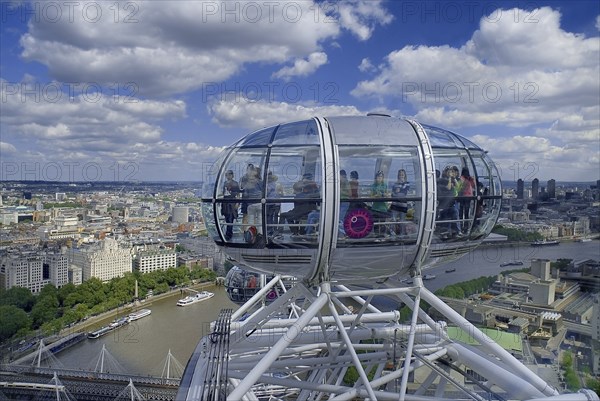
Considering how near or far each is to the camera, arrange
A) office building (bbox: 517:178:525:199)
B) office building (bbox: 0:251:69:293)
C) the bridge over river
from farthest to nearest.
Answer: office building (bbox: 0:251:69:293) → office building (bbox: 517:178:525:199) → the bridge over river

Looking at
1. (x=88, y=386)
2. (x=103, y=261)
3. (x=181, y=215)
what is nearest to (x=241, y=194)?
(x=88, y=386)

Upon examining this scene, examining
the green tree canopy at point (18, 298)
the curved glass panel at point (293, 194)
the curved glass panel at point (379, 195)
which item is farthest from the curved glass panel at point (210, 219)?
the green tree canopy at point (18, 298)

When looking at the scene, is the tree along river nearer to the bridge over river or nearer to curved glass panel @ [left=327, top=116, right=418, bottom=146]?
the bridge over river

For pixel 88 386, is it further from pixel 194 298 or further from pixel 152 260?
pixel 152 260

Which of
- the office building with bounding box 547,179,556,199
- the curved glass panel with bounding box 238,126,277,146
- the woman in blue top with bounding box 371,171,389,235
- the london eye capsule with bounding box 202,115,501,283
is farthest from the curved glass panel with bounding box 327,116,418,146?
the office building with bounding box 547,179,556,199

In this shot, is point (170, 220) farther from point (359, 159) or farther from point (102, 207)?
point (359, 159)

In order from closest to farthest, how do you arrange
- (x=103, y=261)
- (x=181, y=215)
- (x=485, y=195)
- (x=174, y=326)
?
1. (x=485, y=195)
2. (x=174, y=326)
3. (x=103, y=261)
4. (x=181, y=215)
